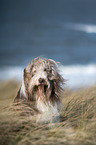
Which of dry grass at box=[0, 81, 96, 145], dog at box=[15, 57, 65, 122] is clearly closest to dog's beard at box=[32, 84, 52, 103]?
dog at box=[15, 57, 65, 122]

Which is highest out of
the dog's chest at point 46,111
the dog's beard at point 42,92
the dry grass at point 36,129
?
Answer: the dog's beard at point 42,92

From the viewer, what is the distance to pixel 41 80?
129 inches

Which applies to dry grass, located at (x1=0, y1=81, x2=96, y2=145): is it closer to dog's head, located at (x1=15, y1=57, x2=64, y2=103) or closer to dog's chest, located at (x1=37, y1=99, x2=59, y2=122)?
dog's chest, located at (x1=37, y1=99, x2=59, y2=122)

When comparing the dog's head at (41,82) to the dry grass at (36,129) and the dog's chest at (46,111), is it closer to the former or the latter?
the dog's chest at (46,111)

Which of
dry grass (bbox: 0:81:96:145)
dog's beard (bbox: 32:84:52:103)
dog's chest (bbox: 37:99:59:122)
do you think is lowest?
dry grass (bbox: 0:81:96:145)

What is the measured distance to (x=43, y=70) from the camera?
3330 millimetres

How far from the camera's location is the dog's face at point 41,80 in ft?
10.8

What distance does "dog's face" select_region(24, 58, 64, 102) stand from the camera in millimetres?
3291

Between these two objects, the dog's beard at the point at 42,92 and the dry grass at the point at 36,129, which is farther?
the dog's beard at the point at 42,92

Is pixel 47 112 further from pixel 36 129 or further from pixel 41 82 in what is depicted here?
pixel 41 82

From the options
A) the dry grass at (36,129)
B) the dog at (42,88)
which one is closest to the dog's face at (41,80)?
the dog at (42,88)

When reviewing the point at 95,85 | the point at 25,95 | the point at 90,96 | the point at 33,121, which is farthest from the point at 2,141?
the point at 95,85

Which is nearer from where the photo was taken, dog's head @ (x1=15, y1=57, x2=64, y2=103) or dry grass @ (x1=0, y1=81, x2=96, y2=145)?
dry grass @ (x1=0, y1=81, x2=96, y2=145)

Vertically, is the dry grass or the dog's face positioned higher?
the dog's face
